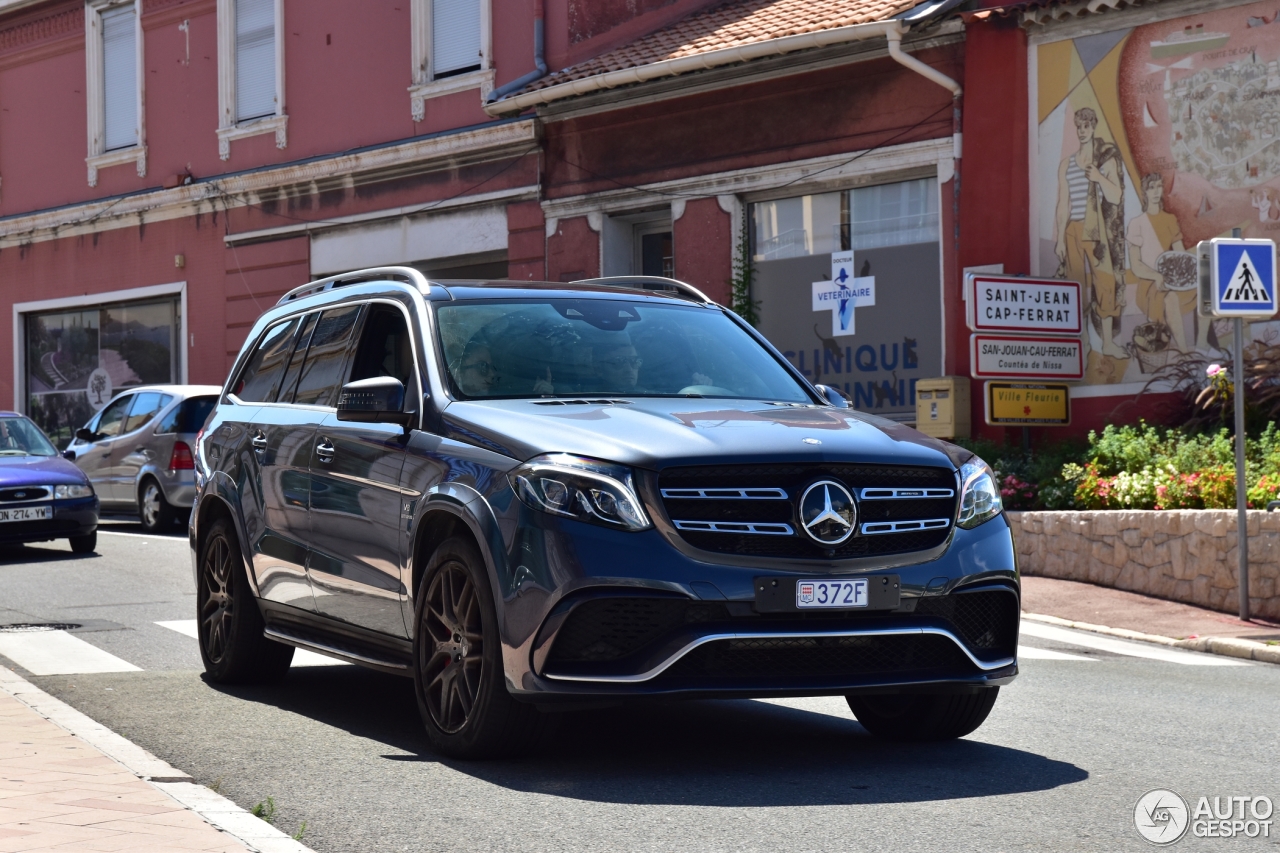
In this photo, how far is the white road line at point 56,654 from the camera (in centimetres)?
944

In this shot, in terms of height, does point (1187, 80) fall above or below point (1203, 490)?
above

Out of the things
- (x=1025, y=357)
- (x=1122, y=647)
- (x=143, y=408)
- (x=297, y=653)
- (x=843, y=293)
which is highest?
(x=843, y=293)

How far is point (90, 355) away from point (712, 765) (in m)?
27.6

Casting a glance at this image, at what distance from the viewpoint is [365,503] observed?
23.2 ft

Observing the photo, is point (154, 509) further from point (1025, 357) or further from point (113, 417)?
point (1025, 357)

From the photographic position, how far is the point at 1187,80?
17297mm

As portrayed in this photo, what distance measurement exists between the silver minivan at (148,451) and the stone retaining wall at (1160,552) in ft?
32.1

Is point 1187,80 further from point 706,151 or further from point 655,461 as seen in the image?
point 655,461

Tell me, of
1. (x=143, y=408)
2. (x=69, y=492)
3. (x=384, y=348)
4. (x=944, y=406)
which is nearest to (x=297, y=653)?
(x=384, y=348)

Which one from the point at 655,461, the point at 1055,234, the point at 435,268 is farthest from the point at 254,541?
the point at 435,268

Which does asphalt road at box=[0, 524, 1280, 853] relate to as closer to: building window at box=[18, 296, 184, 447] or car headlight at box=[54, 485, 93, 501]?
car headlight at box=[54, 485, 93, 501]

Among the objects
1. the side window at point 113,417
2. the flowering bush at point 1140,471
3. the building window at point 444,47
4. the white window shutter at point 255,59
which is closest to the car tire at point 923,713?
the flowering bush at point 1140,471

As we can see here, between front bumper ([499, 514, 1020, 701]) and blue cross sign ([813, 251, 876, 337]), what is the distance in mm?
14277

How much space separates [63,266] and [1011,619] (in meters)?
28.8
